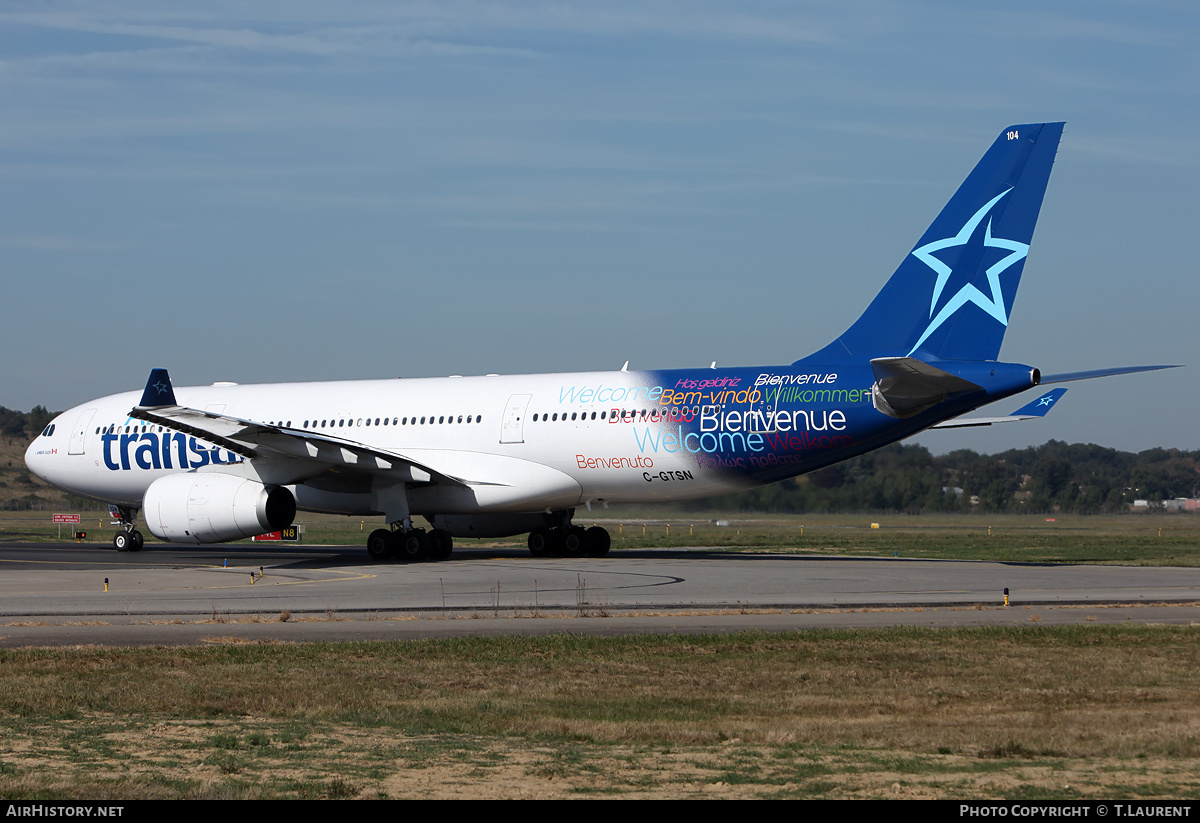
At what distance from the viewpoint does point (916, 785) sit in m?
8.24

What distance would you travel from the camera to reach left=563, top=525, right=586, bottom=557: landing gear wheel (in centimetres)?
3441

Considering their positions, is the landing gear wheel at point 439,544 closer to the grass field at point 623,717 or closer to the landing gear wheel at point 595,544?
the landing gear wheel at point 595,544

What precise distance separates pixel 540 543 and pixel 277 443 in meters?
7.64

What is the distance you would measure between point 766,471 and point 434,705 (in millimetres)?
18850

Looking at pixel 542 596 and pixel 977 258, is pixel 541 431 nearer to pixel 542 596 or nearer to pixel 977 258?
pixel 542 596

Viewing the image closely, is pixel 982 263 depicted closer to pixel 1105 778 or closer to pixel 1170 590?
pixel 1170 590

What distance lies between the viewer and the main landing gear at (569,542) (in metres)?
34.3

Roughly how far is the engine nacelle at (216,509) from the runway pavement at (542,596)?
91cm

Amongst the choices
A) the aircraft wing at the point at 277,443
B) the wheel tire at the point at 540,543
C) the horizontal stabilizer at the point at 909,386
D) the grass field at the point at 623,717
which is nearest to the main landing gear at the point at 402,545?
the aircraft wing at the point at 277,443

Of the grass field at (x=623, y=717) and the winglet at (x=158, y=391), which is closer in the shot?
the grass field at (x=623, y=717)

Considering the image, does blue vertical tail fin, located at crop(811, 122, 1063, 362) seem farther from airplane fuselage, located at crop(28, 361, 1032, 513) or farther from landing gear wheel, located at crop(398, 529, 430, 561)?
landing gear wheel, located at crop(398, 529, 430, 561)

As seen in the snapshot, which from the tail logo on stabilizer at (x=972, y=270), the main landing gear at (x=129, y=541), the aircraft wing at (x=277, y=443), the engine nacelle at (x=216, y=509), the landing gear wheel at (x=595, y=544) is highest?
the tail logo on stabilizer at (x=972, y=270)

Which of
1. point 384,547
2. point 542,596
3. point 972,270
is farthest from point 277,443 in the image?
point 972,270

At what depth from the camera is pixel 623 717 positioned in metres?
11.3
